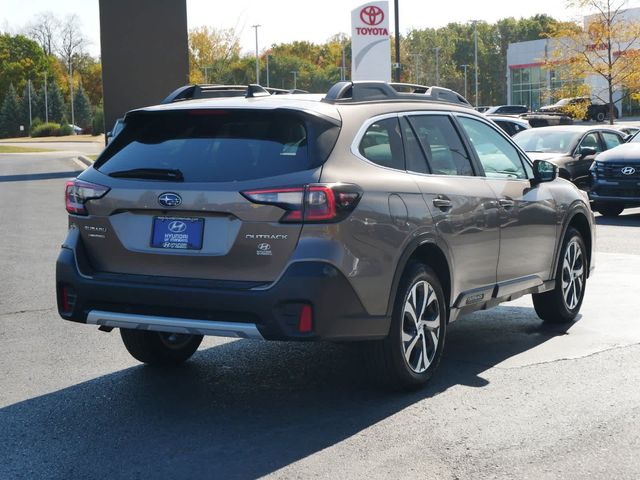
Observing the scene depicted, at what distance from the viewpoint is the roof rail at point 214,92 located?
642cm

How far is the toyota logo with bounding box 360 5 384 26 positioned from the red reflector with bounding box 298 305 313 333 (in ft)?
92.1

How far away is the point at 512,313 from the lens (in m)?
9.05

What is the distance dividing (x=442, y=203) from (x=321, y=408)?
148cm

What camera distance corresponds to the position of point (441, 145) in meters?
6.79

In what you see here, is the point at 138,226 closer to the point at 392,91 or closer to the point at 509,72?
the point at 392,91

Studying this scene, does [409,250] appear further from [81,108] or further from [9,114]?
[81,108]

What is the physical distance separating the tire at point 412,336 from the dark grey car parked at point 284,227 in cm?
1

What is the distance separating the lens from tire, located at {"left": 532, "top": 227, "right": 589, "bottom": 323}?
824cm

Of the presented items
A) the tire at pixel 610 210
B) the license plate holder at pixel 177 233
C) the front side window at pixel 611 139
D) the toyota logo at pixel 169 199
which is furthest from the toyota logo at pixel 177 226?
the front side window at pixel 611 139

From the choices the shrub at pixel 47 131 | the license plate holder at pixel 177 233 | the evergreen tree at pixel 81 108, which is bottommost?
the license plate holder at pixel 177 233

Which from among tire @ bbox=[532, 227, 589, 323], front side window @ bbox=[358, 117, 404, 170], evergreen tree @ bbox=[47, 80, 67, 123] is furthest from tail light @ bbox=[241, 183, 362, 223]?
evergreen tree @ bbox=[47, 80, 67, 123]

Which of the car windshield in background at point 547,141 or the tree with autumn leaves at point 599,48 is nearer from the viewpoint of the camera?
the car windshield in background at point 547,141

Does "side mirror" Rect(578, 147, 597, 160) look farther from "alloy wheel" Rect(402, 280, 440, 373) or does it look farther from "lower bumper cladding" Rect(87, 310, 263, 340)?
"lower bumper cladding" Rect(87, 310, 263, 340)

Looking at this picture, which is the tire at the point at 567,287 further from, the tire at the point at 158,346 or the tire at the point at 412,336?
the tire at the point at 158,346
